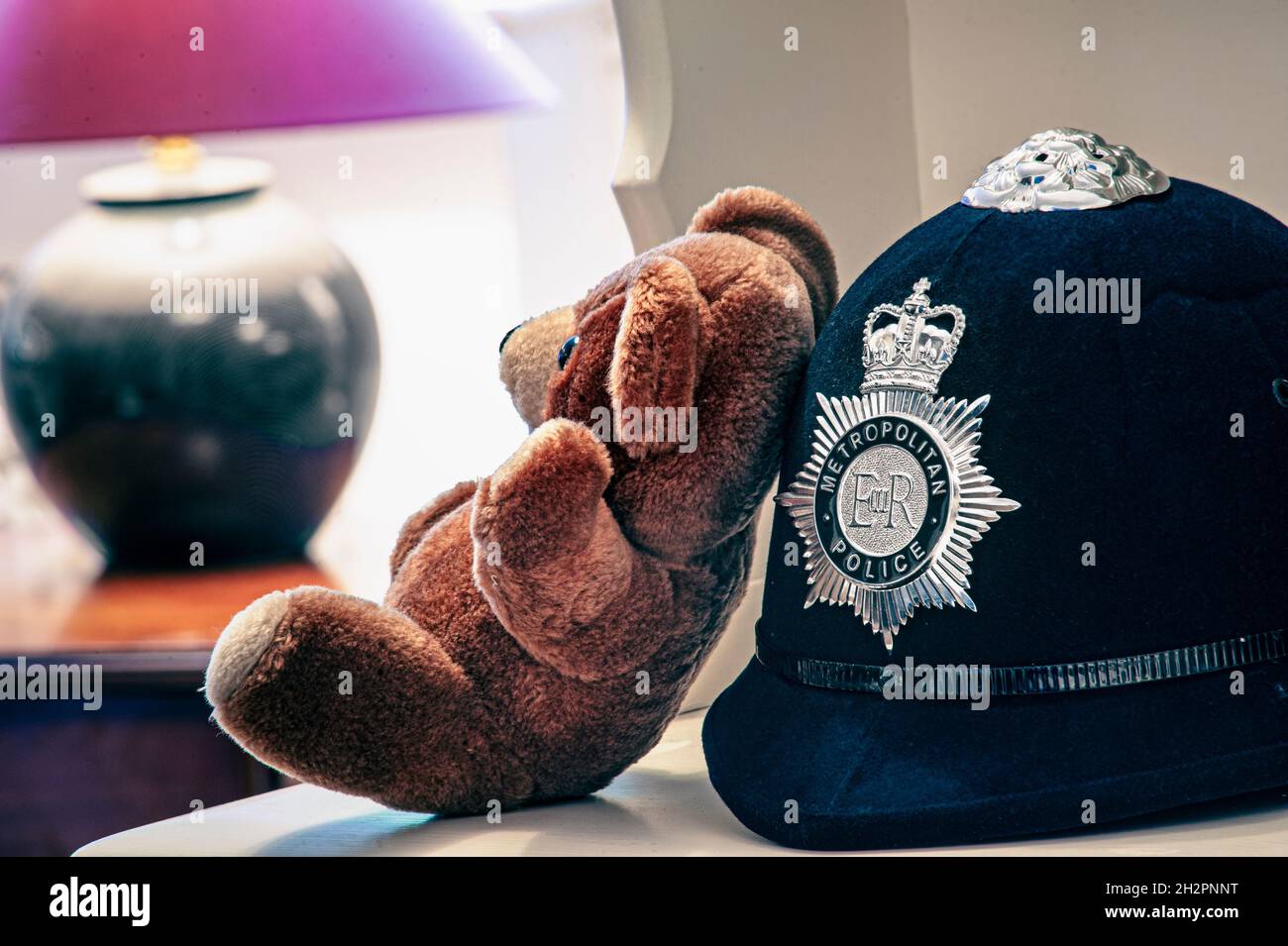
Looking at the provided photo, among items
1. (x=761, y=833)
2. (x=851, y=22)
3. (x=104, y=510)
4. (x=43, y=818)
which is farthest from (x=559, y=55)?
(x=761, y=833)

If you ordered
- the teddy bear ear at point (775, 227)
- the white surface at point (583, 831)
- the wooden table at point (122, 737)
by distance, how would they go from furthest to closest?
the wooden table at point (122, 737) < the teddy bear ear at point (775, 227) < the white surface at point (583, 831)

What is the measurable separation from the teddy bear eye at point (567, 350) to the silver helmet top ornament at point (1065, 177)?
0.19 m

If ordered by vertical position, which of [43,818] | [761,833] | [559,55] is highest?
[559,55]

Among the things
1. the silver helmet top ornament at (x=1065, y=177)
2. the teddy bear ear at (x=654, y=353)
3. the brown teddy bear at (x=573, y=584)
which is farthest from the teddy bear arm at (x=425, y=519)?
the silver helmet top ornament at (x=1065, y=177)

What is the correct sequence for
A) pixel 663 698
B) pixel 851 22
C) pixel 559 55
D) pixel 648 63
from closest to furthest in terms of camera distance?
pixel 663 698, pixel 648 63, pixel 851 22, pixel 559 55

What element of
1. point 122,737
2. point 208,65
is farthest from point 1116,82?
point 122,737

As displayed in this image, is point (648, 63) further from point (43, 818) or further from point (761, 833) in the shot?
point (43, 818)

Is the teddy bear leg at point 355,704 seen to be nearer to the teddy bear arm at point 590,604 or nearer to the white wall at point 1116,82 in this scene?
the teddy bear arm at point 590,604

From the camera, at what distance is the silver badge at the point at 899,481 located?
61 cm

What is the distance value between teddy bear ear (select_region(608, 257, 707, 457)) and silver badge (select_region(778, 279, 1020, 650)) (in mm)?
68

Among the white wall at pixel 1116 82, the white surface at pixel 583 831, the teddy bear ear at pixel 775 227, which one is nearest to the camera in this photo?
the white surface at pixel 583 831

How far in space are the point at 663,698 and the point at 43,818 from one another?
0.58 metres

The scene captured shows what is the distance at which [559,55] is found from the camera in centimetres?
133

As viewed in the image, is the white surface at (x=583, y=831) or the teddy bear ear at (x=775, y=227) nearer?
the white surface at (x=583, y=831)
